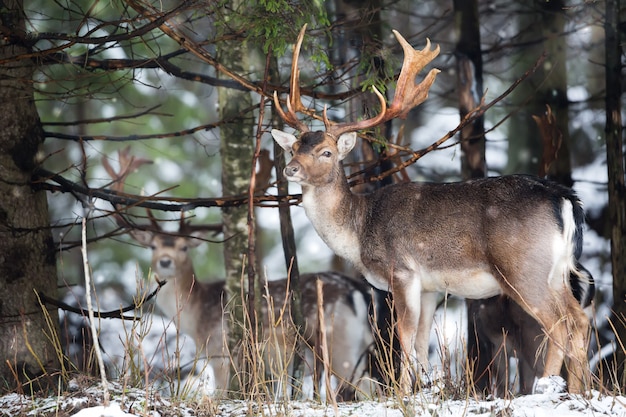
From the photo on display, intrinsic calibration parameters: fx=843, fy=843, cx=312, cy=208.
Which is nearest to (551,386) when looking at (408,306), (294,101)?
(408,306)

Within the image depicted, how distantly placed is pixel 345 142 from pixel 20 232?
2954 millimetres

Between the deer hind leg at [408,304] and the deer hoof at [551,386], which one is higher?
the deer hind leg at [408,304]

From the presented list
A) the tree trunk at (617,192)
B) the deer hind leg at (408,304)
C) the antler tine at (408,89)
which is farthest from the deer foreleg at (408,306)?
the tree trunk at (617,192)

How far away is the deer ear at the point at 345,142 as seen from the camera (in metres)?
7.62

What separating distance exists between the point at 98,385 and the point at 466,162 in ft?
18.0

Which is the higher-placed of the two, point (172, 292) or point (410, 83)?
point (410, 83)

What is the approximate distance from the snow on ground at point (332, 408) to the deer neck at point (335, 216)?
1885mm

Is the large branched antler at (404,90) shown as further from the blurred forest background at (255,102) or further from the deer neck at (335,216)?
the deer neck at (335,216)

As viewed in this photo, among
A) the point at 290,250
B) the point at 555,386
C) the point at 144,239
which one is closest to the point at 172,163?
the point at 144,239

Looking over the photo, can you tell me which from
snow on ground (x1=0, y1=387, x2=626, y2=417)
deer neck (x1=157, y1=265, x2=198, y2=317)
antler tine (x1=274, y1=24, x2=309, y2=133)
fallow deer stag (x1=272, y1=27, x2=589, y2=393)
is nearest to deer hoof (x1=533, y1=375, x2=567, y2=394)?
snow on ground (x1=0, y1=387, x2=626, y2=417)

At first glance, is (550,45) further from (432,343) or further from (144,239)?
(144,239)

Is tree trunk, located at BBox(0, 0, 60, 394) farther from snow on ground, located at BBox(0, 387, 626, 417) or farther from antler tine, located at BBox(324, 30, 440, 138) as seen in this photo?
antler tine, located at BBox(324, 30, 440, 138)

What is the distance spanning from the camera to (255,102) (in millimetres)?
15062

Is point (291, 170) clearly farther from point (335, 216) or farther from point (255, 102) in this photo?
point (255, 102)
